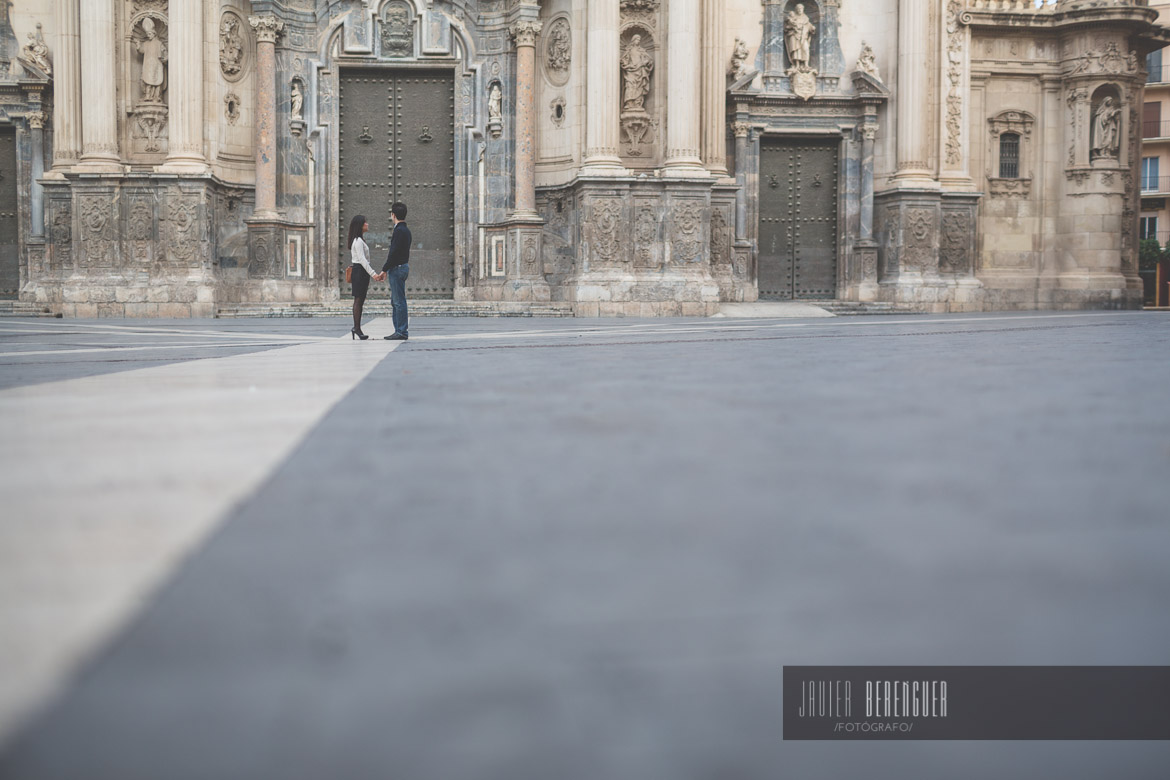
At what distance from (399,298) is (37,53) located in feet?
43.1

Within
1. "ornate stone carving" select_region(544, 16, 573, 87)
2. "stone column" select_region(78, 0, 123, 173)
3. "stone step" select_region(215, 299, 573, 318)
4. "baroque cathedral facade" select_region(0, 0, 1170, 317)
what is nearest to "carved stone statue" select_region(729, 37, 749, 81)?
"baroque cathedral facade" select_region(0, 0, 1170, 317)

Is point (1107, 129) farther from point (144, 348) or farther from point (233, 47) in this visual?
point (144, 348)

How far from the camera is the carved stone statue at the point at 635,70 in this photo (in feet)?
56.1

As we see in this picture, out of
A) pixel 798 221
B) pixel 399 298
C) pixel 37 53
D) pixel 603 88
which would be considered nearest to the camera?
pixel 399 298

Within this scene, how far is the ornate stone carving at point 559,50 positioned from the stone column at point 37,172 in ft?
30.5

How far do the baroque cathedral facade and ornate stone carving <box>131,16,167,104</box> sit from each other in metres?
0.04

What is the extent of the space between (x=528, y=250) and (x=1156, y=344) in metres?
12.2

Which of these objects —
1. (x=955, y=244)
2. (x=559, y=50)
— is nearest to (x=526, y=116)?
(x=559, y=50)

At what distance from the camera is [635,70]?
675 inches

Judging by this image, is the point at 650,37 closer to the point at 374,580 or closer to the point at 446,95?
the point at 446,95

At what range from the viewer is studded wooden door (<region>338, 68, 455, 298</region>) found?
18.7m

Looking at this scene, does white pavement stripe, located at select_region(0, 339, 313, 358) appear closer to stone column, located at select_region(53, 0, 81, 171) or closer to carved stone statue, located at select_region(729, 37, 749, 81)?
stone column, located at select_region(53, 0, 81, 171)

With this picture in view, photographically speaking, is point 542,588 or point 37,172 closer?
point 542,588

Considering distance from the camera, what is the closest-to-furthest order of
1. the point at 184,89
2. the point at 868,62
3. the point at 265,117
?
the point at 184,89 → the point at 265,117 → the point at 868,62
